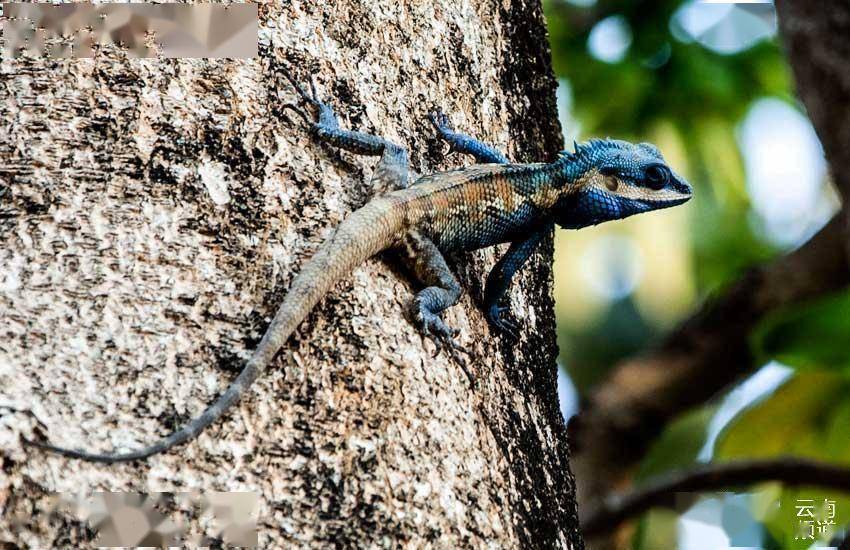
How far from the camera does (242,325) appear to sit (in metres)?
2.41

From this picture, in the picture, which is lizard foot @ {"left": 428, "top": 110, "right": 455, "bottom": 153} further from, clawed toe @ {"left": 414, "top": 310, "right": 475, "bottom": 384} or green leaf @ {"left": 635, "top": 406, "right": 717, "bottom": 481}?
green leaf @ {"left": 635, "top": 406, "right": 717, "bottom": 481}

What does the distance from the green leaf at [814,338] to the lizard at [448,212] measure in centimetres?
131

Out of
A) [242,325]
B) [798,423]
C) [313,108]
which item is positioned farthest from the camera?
[798,423]

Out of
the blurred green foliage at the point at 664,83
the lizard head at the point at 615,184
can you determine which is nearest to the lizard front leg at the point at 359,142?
the lizard head at the point at 615,184

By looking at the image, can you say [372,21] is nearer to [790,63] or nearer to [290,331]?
[290,331]

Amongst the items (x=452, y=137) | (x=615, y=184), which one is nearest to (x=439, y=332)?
(x=452, y=137)

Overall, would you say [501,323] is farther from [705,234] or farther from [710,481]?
[705,234]

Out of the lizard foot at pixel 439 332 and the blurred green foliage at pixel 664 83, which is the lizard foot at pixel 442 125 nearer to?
the lizard foot at pixel 439 332

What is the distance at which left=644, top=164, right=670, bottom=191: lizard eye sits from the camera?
3830 millimetres

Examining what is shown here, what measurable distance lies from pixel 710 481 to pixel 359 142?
281 centimetres

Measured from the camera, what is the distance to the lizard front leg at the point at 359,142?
2766 millimetres

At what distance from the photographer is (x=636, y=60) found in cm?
737

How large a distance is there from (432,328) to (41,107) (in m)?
1.17

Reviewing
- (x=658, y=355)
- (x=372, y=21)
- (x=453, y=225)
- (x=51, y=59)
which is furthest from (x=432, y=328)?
(x=658, y=355)
